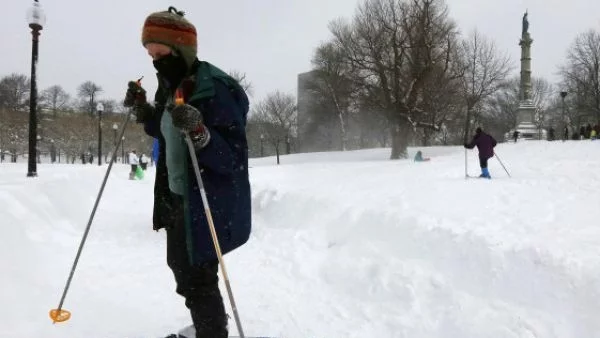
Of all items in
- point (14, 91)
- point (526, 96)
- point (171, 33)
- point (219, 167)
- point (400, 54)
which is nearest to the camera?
point (219, 167)

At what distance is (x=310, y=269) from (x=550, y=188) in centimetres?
756

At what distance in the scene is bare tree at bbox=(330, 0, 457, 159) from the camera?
26766 millimetres

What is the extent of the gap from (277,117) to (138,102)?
6090cm

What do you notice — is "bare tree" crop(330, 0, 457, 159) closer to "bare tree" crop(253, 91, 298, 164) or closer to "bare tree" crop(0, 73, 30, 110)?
"bare tree" crop(253, 91, 298, 164)

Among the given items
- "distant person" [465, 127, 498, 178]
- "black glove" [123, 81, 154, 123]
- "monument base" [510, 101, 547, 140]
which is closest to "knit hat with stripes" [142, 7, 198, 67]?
"black glove" [123, 81, 154, 123]

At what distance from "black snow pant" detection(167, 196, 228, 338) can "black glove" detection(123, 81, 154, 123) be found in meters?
0.62

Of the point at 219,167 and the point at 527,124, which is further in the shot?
the point at 527,124

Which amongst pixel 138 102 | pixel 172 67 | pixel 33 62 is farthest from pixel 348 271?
pixel 33 62

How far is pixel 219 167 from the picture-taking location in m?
2.13

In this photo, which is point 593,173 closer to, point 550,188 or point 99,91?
point 550,188

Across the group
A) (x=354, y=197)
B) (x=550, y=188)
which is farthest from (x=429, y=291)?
(x=550, y=188)

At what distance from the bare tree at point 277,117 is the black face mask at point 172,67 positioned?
192 feet

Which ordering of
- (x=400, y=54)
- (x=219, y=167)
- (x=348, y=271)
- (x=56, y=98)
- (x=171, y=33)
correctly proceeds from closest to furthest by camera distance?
(x=219, y=167) → (x=171, y=33) → (x=348, y=271) → (x=400, y=54) → (x=56, y=98)

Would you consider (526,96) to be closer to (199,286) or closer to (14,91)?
(199,286)
